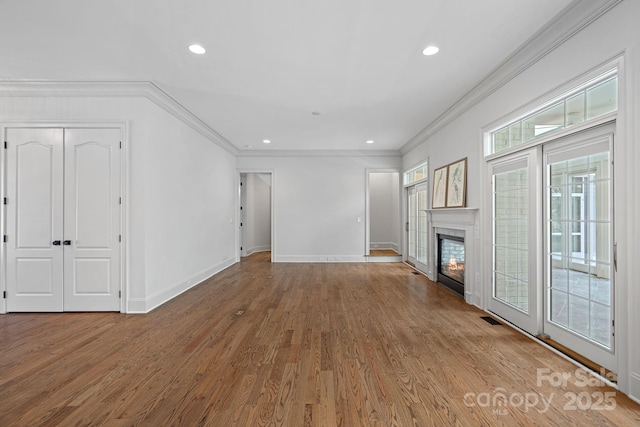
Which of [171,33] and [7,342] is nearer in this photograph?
[171,33]

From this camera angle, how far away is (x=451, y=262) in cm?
514

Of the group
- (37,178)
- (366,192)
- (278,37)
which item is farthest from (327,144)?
(37,178)

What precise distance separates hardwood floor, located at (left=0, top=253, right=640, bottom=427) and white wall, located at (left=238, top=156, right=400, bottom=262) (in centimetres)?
374

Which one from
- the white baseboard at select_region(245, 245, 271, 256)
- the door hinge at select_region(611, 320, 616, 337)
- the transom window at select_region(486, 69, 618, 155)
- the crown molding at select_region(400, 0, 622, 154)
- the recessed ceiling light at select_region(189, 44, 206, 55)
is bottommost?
the white baseboard at select_region(245, 245, 271, 256)

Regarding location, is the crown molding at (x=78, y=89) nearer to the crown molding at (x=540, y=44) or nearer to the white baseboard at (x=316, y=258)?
the crown molding at (x=540, y=44)

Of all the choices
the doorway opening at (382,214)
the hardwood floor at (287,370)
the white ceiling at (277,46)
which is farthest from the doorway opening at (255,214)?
the hardwood floor at (287,370)

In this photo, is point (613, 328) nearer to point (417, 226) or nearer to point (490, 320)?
point (490, 320)

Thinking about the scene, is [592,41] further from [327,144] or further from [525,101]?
[327,144]

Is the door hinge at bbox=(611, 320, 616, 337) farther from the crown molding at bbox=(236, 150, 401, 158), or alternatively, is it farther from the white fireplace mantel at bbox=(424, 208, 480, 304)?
the crown molding at bbox=(236, 150, 401, 158)

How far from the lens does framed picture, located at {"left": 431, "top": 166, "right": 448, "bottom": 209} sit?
5133 millimetres

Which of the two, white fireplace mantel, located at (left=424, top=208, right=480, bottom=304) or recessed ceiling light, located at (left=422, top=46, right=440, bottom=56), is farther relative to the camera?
white fireplace mantel, located at (left=424, top=208, right=480, bottom=304)

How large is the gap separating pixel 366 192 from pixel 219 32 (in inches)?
226

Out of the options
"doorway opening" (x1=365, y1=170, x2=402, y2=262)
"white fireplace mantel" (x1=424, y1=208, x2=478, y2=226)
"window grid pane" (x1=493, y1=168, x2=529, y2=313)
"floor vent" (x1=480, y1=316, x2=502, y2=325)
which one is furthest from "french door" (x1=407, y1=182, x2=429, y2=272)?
"floor vent" (x1=480, y1=316, x2=502, y2=325)

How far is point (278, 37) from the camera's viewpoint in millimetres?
2830
